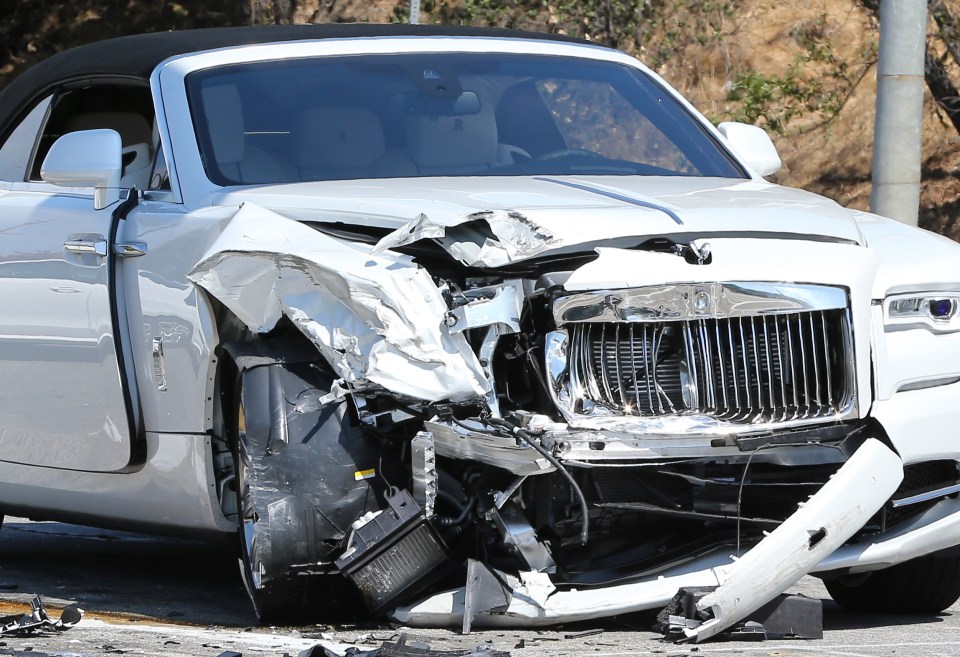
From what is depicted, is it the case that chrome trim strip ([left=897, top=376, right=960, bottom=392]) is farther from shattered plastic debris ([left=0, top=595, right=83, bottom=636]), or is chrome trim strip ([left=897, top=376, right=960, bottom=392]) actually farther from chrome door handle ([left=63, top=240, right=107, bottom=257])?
chrome door handle ([left=63, top=240, right=107, bottom=257])

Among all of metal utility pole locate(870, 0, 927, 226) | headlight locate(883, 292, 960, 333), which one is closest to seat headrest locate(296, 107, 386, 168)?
headlight locate(883, 292, 960, 333)

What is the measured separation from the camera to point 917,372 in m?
4.56

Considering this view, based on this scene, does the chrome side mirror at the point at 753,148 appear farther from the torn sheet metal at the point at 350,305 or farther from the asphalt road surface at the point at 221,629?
the torn sheet metal at the point at 350,305

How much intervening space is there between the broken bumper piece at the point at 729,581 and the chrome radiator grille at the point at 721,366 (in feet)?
0.72

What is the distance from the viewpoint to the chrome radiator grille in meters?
4.35

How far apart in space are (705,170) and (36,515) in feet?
8.93

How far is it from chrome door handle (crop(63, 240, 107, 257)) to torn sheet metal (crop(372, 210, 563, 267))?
4.15 feet

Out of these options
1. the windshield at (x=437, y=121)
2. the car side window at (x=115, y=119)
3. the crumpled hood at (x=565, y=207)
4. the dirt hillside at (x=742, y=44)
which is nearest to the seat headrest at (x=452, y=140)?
the windshield at (x=437, y=121)

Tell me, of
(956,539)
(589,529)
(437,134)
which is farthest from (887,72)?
(589,529)

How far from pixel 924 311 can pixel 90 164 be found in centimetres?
267

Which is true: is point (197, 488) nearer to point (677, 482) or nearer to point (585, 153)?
point (677, 482)

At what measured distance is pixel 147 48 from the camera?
5898 millimetres

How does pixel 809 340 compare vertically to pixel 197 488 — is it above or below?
above

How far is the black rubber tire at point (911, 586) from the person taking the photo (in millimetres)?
5215
